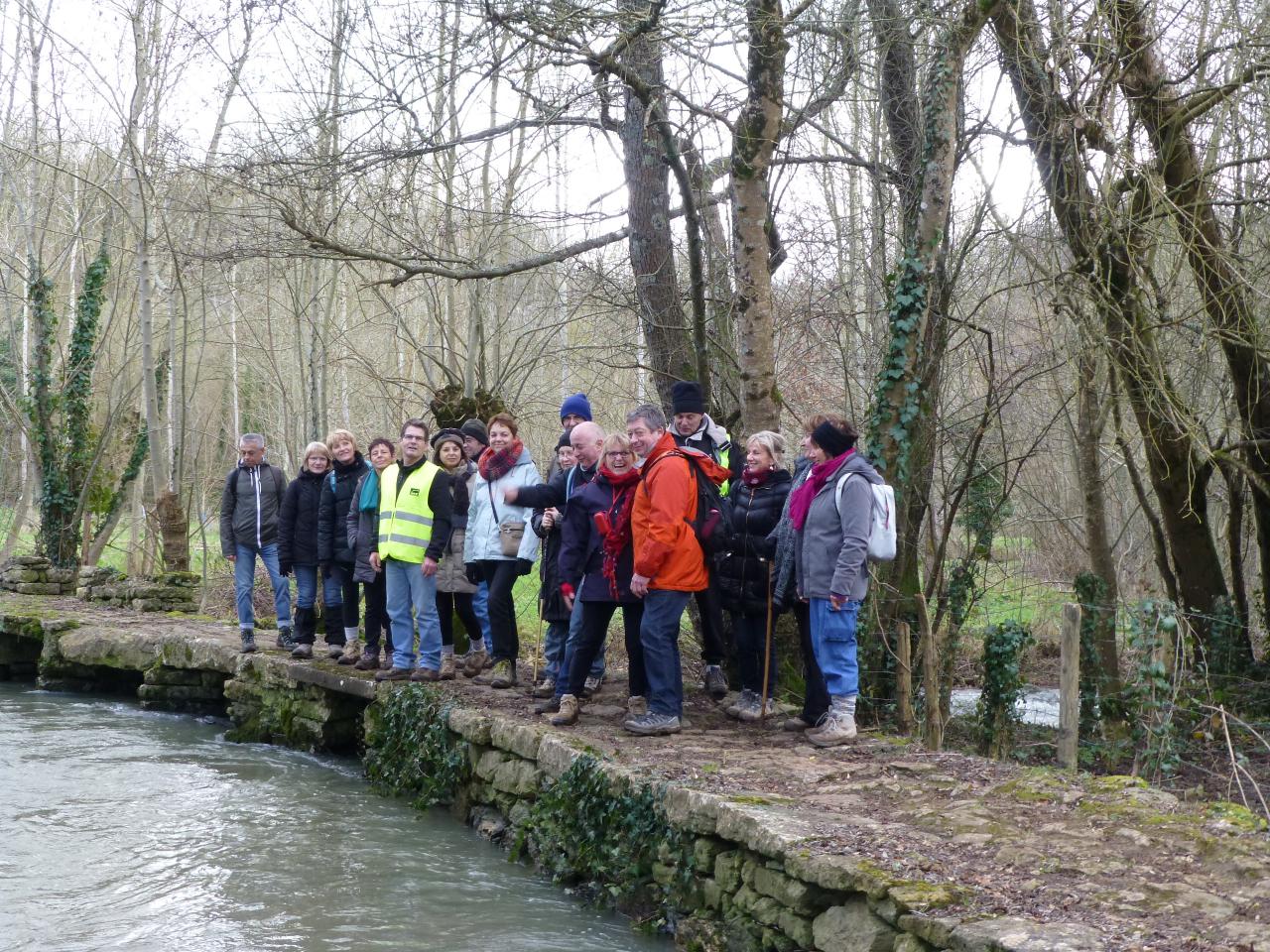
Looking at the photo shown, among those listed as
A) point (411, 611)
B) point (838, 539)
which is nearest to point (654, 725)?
point (838, 539)

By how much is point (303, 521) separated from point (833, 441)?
5.48 metres

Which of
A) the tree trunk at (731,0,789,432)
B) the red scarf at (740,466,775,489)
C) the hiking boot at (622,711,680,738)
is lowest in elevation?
the hiking boot at (622,711,680,738)

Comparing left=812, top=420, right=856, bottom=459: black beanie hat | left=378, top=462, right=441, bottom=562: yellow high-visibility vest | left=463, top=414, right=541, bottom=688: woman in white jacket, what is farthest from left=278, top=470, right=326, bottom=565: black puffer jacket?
left=812, top=420, right=856, bottom=459: black beanie hat

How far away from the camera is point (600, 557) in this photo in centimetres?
762

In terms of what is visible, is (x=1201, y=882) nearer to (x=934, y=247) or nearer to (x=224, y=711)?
(x=934, y=247)

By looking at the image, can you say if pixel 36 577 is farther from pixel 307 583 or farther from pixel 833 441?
pixel 833 441

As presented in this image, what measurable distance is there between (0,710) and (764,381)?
28.6ft

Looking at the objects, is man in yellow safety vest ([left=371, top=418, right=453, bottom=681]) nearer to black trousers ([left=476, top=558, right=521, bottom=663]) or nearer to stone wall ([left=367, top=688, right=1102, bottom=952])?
black trousers ([left=476, top=558, right=521, bottom=663])

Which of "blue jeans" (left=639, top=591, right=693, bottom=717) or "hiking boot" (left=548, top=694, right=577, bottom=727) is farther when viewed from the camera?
"hiking boot" (left=548, top=694, right=577, bottom=727)

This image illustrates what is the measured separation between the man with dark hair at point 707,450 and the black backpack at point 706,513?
1.13ft

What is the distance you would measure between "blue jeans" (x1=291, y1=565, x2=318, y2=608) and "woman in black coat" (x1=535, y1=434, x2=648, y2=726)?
368 cm

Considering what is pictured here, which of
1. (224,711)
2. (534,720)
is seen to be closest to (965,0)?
(534,720)

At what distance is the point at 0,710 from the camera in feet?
40.6

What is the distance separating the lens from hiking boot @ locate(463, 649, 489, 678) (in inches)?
386
